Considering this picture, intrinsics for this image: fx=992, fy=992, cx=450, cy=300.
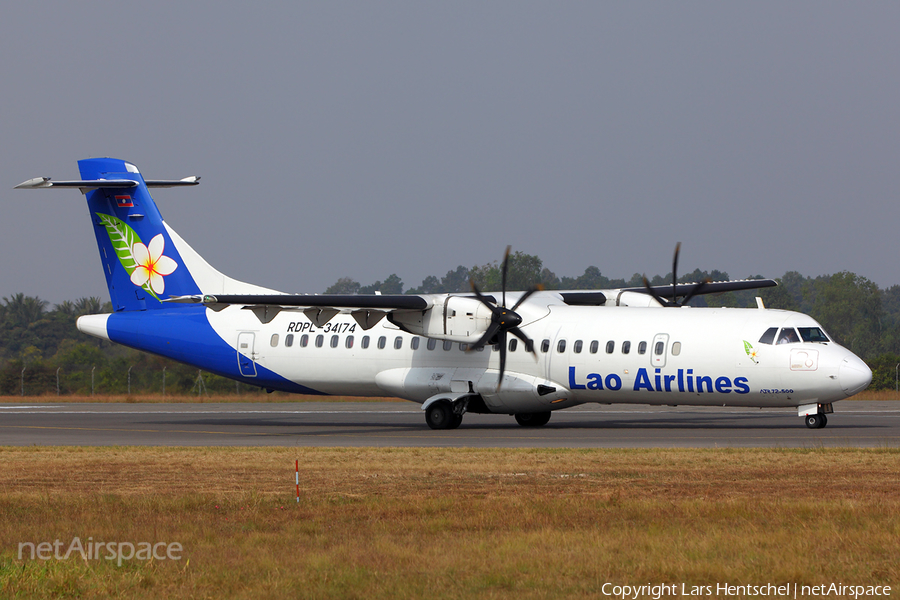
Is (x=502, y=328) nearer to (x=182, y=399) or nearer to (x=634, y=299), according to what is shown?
(x=634, y=299)

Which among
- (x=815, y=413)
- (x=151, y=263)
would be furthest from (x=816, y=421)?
(x=151, y=263)

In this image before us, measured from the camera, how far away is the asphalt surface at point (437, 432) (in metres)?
22.4

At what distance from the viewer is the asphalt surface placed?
2241 centimetres

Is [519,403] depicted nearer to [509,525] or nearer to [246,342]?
[246,342]

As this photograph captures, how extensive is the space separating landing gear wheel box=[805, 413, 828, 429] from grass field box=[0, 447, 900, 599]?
579 centimetres

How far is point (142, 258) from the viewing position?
3106 centimetres

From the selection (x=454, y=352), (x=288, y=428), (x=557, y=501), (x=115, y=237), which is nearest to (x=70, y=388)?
(x=115, y=237)

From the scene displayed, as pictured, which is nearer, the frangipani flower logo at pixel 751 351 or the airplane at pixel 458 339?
the frangipani flower logo at pixel 751 351

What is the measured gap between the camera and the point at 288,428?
28344 millimetres

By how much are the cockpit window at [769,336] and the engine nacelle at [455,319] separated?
683 centimetres

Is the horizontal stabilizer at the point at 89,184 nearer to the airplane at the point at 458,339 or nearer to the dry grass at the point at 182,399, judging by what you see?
the airplane at the point at 458,339

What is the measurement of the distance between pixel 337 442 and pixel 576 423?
355 inches

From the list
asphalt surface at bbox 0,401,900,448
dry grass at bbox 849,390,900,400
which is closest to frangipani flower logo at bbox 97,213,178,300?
asphalt surface at bbox 0,401,900,448

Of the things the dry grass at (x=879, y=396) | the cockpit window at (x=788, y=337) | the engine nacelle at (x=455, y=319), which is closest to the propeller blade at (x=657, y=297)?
the cockpit window at (x=788, y=337)
